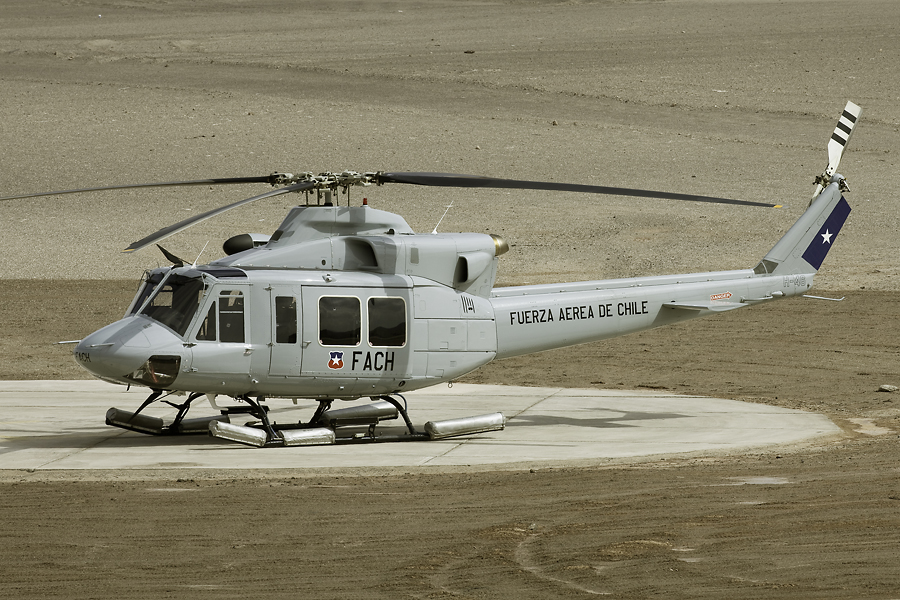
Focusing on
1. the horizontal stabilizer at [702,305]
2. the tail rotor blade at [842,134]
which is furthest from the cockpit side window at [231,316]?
the tail rotor blade at [842,134]

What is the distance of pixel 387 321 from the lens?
1320 centimetres

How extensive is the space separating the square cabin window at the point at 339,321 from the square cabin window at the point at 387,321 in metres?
0.16

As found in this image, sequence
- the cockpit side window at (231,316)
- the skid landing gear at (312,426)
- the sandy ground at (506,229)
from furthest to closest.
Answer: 1. the skid landing gear at (312,426)
2. the cockpit side window at (231,316)
3. the sandy ground at (506,229)

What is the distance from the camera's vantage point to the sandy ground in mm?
8656

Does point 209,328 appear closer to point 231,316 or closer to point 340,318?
point 231,316

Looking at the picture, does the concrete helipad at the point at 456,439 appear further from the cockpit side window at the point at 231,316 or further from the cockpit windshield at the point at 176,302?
the cockpit windshield at the point at 176,302

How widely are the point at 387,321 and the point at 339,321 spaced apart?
570 mm

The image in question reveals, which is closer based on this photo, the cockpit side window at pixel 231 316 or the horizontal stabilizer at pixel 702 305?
the cockpit side window at pixel 231 316

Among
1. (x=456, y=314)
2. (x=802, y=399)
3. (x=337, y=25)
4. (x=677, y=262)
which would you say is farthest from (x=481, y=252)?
(x=337, y=25)

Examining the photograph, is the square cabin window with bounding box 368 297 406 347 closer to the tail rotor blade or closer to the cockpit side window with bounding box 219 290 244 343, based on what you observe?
the cockpit side window with bounding box 219 290 244 343

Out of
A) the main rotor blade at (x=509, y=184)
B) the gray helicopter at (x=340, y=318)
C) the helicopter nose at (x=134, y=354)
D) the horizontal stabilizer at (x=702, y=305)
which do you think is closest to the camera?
the main rotor blade at (x=509, y=184)

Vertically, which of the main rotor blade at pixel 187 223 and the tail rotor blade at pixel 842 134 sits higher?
the tail rotor blade at pixel 842 134

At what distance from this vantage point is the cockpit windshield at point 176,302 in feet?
41.0

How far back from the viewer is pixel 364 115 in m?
39.3
